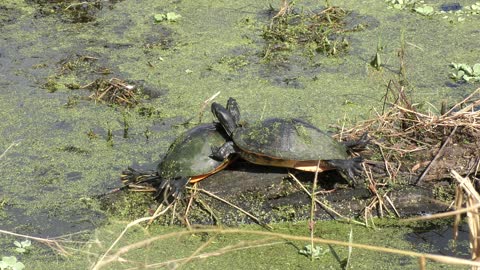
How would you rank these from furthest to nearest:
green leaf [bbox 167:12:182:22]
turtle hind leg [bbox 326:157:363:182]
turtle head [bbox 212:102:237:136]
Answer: green leaf [bbox 167:12:182:22], turtle head [bbox 212:102:237:136], turtle hind leg [bbox 326:157:363:182]

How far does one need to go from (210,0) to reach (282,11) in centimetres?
68

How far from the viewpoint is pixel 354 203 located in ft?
9.48

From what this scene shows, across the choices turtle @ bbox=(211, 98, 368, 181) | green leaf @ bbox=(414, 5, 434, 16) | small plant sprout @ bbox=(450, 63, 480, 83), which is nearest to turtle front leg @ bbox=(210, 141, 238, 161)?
turtle @ bbox=(211, 98, 368, 181)

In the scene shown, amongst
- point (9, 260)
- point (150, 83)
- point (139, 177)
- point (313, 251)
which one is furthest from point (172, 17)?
point (313, 251)

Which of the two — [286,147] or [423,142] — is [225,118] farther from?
[423,142]

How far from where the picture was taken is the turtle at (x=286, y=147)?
2787 millimetres

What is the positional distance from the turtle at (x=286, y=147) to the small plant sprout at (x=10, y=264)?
2.77 feet

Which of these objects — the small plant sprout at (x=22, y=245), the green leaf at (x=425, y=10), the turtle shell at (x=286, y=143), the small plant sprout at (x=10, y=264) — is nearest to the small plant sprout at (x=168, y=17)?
the green leaf at (x=425, y=10)

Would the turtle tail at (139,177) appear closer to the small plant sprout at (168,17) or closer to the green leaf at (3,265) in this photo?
the green leaf at (3,265)

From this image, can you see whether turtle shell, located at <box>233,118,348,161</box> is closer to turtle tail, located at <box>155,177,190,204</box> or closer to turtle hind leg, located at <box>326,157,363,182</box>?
turtle hind leg, located at <box>326,157,363,182</box>

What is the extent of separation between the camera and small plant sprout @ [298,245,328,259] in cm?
264

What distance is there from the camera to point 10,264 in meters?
2.70

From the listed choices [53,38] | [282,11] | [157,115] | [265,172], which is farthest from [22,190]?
[282,11]

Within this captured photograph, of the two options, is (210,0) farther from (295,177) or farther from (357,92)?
(295,177)
